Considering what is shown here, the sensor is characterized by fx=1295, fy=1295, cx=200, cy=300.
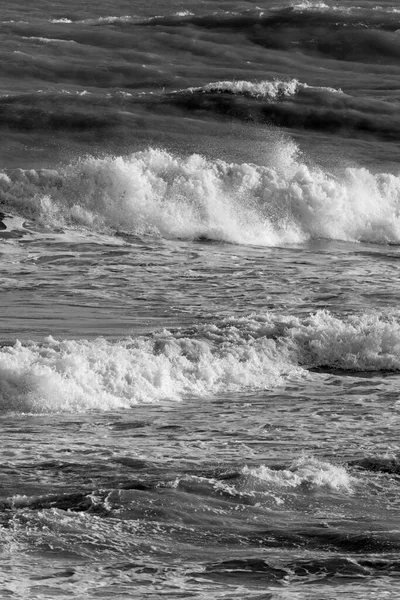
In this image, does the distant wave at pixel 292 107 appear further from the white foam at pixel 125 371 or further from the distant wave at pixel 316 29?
the white foam at pixel 125 371

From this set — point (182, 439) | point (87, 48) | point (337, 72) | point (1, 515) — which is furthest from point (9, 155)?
point (1, 515)

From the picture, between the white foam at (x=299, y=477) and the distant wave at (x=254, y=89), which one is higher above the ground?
the distant wave at (x=254, y=89)

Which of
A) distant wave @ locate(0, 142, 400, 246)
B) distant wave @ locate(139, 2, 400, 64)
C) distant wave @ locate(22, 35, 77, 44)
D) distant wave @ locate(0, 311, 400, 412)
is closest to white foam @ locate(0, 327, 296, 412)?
distant wave @ locate(0, 311, 400, 412)

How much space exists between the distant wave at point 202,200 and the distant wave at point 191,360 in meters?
7.29

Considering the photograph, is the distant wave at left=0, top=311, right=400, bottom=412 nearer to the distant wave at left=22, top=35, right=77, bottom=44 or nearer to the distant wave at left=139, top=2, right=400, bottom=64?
the distant wave at left=22, top=35, right=77, bottom=44

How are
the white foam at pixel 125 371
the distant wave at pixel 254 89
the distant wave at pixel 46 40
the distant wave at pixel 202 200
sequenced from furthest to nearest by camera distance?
1. the distant wave at pixel 46 40
2. the distant wave at pixel 254 89
3. the distant wave at pixel 202 200
4. the white foam at pixel 125 371

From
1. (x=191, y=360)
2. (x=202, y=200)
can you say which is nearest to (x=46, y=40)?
(x=202, y=200)

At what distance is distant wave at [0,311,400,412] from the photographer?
1061cm

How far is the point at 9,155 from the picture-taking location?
2345 centimetres

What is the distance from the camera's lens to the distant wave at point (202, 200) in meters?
20.4

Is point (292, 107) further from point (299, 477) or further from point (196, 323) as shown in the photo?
point (299, 477)

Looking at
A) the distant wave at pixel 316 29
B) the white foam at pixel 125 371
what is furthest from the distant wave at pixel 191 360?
the distant wave at pixel 316 29

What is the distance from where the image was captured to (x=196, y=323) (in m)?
13.4

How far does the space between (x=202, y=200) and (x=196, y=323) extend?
8273 millimetres
